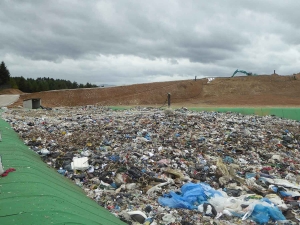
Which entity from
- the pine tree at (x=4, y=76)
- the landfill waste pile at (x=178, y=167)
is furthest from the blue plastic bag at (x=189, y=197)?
the pine tree at (x=4, y=76)

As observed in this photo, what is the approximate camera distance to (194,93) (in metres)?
29.1

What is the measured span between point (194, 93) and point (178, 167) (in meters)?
23.5

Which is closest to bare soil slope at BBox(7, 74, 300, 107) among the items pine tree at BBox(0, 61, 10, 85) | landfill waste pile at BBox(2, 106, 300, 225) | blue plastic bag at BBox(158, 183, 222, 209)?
landfill waste pile at BBox(2, 106, 300, 225)

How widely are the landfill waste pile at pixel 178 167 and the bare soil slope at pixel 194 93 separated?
15.0m

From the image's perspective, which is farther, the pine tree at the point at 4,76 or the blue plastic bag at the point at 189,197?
the pine tree at the point at 4,76

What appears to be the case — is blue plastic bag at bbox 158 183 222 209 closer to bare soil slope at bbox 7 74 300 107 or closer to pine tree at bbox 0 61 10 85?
bare soil slope at bbox 7 74 300 107

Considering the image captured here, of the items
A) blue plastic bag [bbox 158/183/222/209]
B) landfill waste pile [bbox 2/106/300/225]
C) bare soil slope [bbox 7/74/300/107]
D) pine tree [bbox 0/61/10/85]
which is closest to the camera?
→ landfill waste pile [bbox 2/106/300/225]

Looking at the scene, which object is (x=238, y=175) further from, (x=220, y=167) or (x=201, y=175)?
(x=201, y=175)

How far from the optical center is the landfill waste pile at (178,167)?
13.5 ft

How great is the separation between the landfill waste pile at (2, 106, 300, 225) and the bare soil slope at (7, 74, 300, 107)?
15.0 metres

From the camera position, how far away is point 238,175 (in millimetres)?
6074

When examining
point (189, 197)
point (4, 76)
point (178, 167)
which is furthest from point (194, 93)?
point (4, 76)

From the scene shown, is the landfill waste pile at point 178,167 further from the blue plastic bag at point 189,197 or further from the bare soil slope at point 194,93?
the bare soil slope at point 194,93

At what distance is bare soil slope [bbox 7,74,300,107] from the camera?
984 inches
